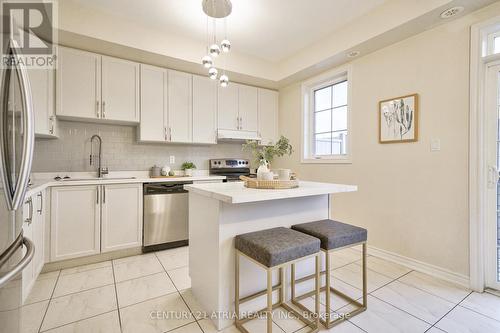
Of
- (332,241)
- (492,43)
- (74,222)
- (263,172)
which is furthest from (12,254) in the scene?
(492,43)

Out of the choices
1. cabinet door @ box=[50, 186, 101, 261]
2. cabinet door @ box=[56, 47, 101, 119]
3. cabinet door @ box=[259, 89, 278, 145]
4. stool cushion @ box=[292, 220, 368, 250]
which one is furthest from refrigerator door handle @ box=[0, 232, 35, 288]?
cabinet door @ box=[259, 89, 278, 145]

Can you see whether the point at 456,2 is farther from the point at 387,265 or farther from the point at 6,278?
the point at 6,278

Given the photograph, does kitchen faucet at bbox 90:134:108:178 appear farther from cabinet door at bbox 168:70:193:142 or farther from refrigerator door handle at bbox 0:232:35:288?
refrigerator door handle at bbox 0:232:35:288

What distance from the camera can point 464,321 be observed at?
163 cm

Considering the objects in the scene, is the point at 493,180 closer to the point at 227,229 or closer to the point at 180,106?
the point at 227,229

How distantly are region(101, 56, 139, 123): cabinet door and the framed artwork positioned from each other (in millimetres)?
2992

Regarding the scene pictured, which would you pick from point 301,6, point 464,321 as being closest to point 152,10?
point 301,6

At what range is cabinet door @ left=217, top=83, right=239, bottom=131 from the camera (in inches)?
146

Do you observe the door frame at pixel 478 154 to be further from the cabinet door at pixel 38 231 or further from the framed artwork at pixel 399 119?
the cabinet door at pixel 38 231

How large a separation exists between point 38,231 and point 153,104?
6.06 ft

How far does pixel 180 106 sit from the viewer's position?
3.37 metres

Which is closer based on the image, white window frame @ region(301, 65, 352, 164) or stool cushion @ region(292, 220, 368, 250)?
stool cushion @ region(292, 220, 368, 250)

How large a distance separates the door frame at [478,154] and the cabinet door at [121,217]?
3.33 metres

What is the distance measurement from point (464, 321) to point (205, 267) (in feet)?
6.03
